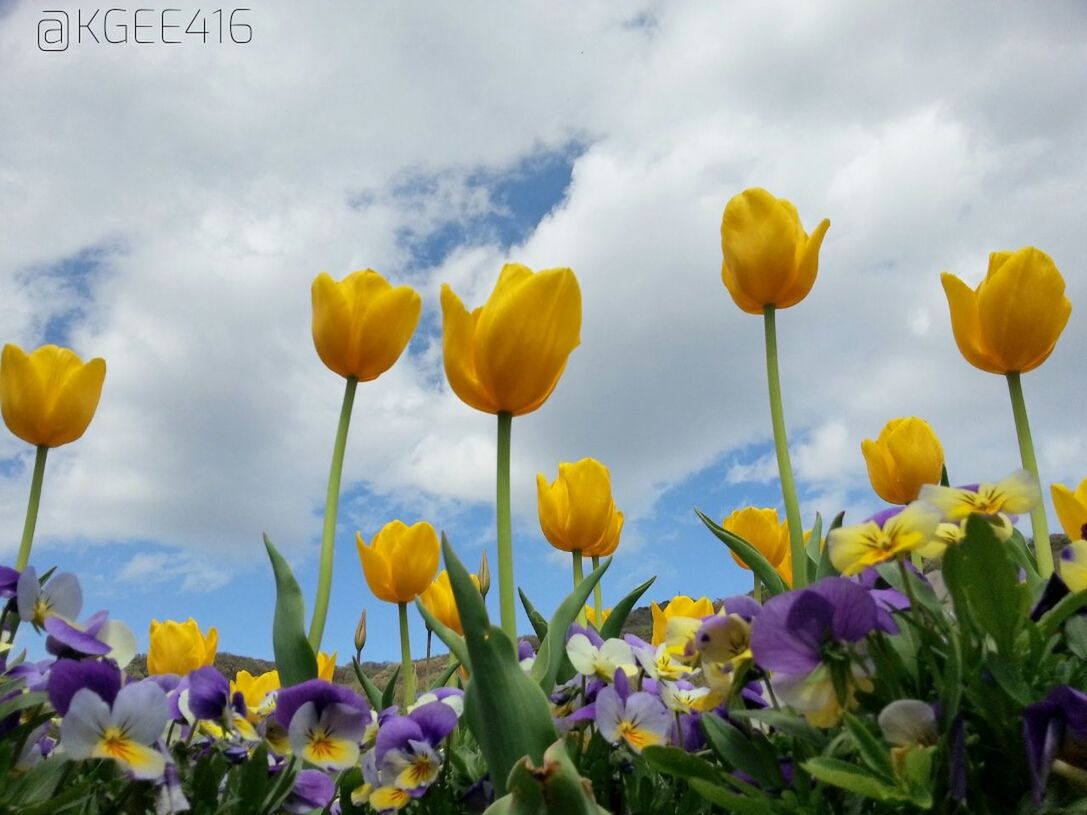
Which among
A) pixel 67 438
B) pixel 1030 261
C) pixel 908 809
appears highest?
pixel 1030 261

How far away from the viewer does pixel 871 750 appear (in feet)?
4.13

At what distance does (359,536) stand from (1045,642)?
305cm

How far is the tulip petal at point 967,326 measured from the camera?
8.52ft

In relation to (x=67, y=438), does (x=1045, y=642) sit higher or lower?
lower

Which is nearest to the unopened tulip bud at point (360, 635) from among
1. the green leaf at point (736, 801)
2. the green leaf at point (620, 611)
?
the green leaf at point (620, 611)

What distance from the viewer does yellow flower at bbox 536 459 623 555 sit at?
358 cm

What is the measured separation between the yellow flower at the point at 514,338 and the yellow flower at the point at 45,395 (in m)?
1.75

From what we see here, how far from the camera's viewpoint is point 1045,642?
1.37m

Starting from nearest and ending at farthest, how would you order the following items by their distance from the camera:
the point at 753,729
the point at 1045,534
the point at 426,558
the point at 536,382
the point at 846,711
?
1. the point at 846,711
2. the point at 753,729
3. the point at 536,382
4. the point at 1045,534
5. the point at 426,558

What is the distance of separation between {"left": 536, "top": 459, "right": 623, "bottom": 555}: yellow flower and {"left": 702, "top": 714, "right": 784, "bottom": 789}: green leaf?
6.61 feet

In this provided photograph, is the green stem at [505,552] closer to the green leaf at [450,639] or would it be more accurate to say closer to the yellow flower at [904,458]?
the green leaf at [450,639]

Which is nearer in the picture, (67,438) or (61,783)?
(61,783)

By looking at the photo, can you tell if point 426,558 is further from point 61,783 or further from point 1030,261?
point 1030,261

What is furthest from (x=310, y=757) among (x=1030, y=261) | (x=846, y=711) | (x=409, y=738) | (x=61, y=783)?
(x=1030, y=261)
